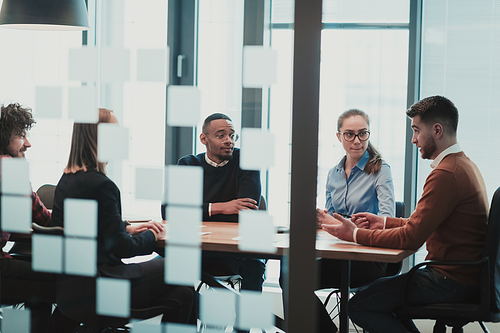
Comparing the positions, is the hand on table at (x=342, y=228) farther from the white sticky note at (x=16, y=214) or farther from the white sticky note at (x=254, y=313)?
the white sticky note at (x=16, y=214)

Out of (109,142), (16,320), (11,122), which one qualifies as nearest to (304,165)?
(109,142)

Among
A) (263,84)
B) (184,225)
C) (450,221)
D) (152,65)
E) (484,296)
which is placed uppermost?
(152,65)

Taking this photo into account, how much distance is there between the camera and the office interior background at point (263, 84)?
3377 millimetres

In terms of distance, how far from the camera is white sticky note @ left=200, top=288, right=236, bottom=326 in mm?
2334

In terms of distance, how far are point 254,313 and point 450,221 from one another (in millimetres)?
924

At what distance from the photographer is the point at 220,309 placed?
2.34 meters

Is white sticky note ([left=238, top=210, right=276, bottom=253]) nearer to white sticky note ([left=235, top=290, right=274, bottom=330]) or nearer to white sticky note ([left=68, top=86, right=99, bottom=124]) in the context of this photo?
white sticky note ([left=235, top=290, right=274, bottom=330])

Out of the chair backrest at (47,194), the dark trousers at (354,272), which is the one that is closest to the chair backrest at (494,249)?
the dark trousers at (354,272)

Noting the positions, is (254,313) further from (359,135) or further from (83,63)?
(83,63)

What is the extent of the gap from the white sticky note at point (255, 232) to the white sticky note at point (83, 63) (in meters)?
1.28

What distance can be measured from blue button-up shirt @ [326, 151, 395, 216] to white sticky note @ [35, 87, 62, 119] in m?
1.74

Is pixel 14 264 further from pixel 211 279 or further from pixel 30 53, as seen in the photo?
pixel 30 53

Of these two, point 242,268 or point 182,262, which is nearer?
point 182,262

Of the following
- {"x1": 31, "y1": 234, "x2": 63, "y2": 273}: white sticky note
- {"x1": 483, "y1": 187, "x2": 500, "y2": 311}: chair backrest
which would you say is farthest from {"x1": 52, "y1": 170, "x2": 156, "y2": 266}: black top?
{"x1": 483, "y1": 187, "x2": 500, "y2": 311}: chair backrest
